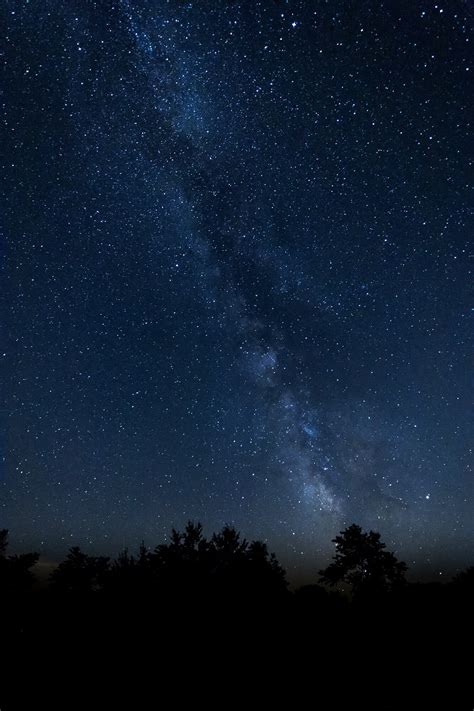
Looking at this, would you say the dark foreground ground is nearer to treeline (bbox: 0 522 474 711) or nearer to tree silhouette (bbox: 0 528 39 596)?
treeline (bbox: 0 522 474 711)

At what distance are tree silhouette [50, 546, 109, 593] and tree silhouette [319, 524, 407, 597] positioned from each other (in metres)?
12.9

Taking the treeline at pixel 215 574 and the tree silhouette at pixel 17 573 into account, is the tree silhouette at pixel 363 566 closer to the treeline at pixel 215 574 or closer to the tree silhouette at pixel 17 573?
the treeline at pixel 215 574

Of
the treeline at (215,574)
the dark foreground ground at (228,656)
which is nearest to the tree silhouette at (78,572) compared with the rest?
the treeline at (215,574)

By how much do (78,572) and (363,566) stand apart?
1611 centimetres

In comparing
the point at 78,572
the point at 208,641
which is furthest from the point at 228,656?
the point at 78,572

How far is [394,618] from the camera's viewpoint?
46.8 feet

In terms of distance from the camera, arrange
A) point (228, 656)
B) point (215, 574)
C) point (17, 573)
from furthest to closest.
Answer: point (17, 573) → point (215, 574) → point (228, 656)

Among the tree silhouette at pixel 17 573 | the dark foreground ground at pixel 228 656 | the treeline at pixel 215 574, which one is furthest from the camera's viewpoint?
the tree silhouette at pixel 17 573

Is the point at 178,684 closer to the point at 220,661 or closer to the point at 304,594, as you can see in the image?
the point at 220,661

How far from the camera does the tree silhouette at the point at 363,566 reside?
22797 mm

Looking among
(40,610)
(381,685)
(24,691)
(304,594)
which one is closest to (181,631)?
(24,691)

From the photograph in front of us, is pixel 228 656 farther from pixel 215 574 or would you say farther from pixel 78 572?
pixel 78 572

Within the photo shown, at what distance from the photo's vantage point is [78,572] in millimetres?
21547

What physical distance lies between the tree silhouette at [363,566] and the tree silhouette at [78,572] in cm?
1287
